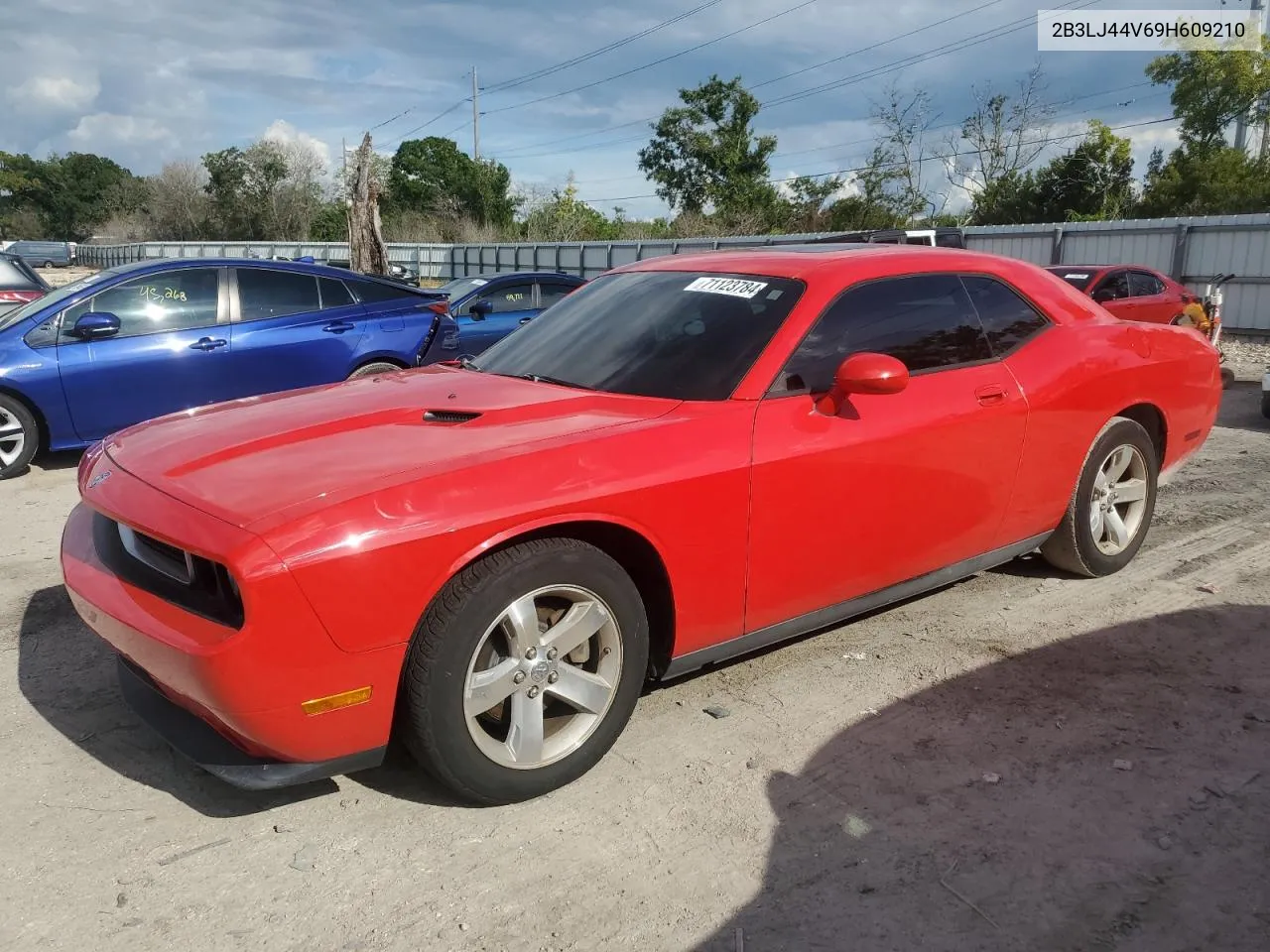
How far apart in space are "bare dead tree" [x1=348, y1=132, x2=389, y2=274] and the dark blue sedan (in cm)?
547

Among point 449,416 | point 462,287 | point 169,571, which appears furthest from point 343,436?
point 462,287

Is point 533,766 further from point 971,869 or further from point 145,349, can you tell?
point 145,349

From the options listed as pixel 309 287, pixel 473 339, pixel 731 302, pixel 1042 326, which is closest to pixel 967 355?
pixel 1042 326

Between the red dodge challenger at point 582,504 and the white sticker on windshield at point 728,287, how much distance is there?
0.03 metres

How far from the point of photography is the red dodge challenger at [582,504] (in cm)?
240

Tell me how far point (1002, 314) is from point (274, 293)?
5728 mm

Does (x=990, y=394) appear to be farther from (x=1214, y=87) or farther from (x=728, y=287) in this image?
(x=1214, y=87)

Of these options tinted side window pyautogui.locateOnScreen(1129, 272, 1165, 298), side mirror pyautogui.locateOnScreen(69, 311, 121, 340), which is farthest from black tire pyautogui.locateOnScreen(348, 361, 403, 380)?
tinted side window pyautogui.locateOnScreen(1129, 272, 1165, 298)

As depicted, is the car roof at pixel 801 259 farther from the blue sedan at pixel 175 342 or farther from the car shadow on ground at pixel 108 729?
the blue sedan at pixel 175 342

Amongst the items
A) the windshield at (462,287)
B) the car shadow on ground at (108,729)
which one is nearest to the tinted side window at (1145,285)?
the windshield at (462,287)

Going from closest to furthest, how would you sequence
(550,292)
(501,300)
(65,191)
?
(501,300)
(550,292)
(65,191)

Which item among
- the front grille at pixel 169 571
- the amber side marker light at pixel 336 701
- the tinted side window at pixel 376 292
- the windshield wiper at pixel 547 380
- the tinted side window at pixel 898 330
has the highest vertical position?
the tinted side window at pixel 376 292

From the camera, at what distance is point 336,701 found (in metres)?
2.42

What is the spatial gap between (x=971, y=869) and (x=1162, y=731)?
1.18 metres
